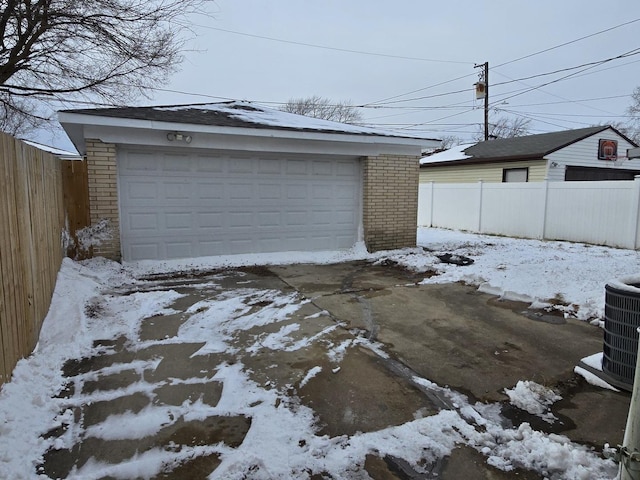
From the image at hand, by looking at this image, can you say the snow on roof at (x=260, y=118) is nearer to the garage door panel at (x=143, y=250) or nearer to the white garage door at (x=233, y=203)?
the white garage door at (x=233, y=203)

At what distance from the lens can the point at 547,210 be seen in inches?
464

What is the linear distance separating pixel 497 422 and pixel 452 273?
4734 mm

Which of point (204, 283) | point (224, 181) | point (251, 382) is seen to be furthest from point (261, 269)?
point (251, 382)

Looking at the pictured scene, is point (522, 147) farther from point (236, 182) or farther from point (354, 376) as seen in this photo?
point (354, 376)

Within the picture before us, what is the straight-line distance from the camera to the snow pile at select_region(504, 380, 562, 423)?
282 centimetres

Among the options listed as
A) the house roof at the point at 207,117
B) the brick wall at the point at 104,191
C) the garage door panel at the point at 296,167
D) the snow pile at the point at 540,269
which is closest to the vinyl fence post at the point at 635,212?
the snow pile at the point at 540,269

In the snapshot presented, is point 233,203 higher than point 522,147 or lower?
lower

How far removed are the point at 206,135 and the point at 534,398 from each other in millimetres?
6935

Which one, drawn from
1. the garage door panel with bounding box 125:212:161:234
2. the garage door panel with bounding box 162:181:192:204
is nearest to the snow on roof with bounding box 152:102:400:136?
the garage door panel with bounding box 162:181:192:204

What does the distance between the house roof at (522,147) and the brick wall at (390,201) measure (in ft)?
25.6

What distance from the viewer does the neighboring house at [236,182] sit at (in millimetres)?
7230

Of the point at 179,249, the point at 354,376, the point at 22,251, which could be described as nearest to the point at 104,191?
the point at 179,249

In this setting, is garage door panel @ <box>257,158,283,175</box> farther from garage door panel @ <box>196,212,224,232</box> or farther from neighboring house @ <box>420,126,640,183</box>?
neighboring house @ <box>420,126,640,183</box>

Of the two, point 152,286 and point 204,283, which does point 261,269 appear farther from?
point 152,286
